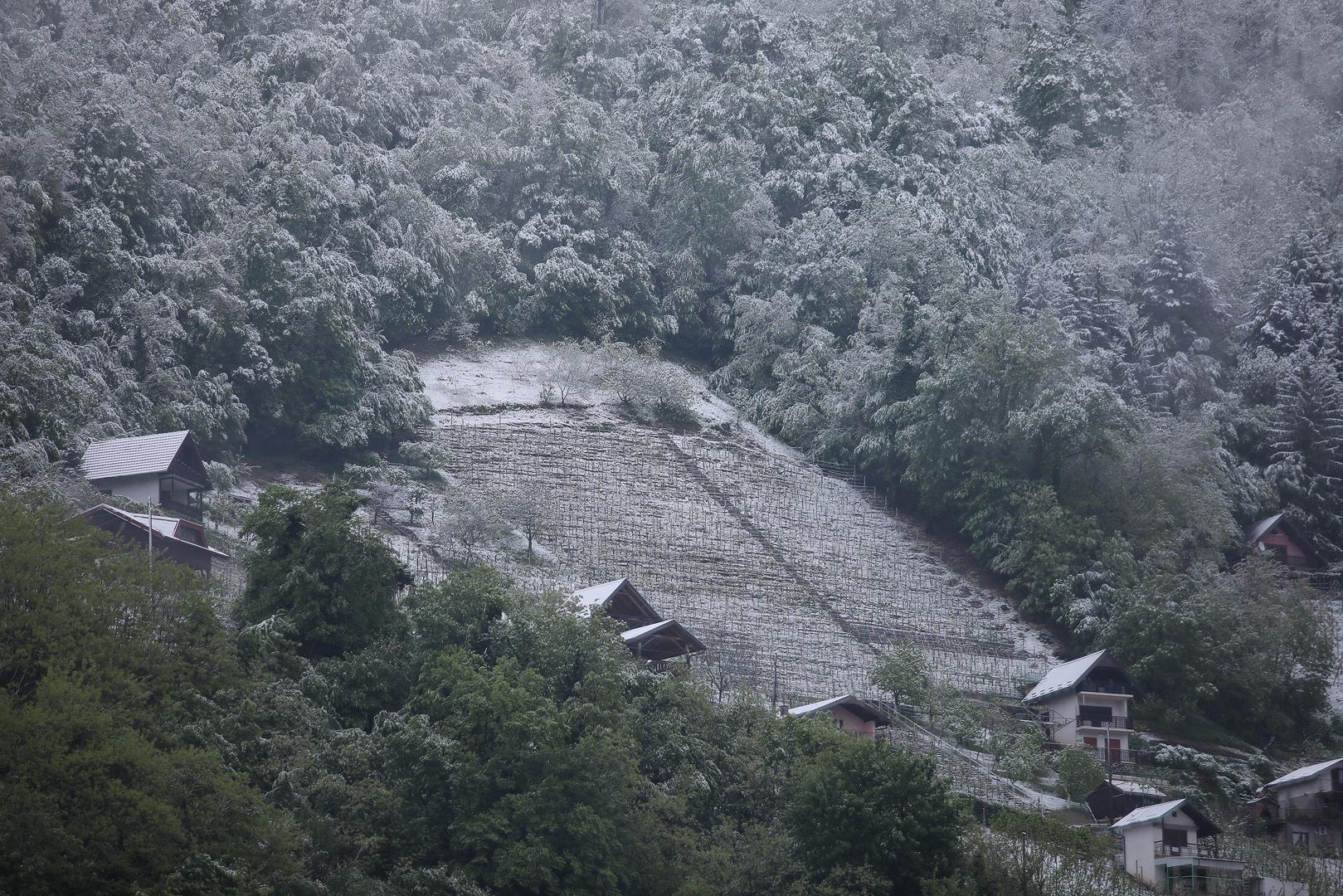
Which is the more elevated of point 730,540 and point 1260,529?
point 730,540

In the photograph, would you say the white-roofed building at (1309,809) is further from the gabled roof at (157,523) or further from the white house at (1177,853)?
the gabled roof at (157,523)

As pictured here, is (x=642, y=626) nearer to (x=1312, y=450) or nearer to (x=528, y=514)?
(x=528, y=514)

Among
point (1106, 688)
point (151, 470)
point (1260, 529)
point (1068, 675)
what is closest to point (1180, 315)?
point (1260, 529)

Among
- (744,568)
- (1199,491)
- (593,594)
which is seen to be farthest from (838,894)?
(1199,491)

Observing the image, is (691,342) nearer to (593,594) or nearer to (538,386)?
(538,386)

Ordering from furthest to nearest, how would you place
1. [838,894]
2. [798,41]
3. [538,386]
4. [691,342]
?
[798,41]
[691,342]
[538,386]
[838,894]
